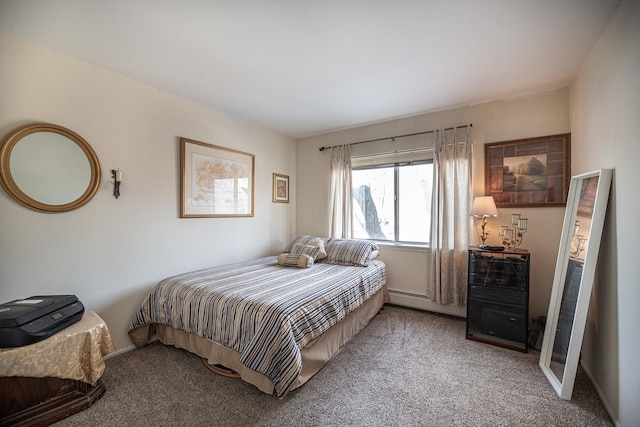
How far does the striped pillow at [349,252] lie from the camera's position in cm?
326

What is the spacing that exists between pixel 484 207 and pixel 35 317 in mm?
3782

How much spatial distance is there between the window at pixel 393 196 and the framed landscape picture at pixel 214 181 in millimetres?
1627

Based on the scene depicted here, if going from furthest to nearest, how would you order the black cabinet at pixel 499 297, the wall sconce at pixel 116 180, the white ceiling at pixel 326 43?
the black cabinet at pixel 499 297 → the wall sconce at pixel 116 180 → the white ceiling at pixel 326 43

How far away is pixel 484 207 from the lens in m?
2.76

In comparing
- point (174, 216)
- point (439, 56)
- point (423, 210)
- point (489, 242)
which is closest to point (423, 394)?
point (489, 242)

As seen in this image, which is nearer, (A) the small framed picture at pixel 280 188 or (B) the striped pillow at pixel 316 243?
(B) the striped pillow at pixel 316 243

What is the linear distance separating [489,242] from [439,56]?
82.7 inches

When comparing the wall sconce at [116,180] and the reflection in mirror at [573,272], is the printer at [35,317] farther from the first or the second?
the reflection in mirror at [573,272]

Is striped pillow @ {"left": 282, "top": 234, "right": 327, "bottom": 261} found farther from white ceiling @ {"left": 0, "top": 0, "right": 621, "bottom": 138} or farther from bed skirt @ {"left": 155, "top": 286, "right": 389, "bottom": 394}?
white ceiling @ {"left": 0, "top": 0, "right": 621, "bottom": 138}

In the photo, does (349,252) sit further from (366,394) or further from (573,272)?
(573,272)

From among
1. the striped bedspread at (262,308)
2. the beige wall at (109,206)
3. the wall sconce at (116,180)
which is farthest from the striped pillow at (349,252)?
the wall sconce at (116,180)

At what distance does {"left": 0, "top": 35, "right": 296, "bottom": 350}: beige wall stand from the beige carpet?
0.76 m

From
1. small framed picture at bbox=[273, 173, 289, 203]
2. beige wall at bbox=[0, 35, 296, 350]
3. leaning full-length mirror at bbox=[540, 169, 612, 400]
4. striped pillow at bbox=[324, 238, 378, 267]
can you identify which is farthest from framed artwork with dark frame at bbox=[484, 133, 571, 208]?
beige wall at bbox=[0, 35, 296, 350]

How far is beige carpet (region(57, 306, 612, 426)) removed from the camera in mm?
1615
